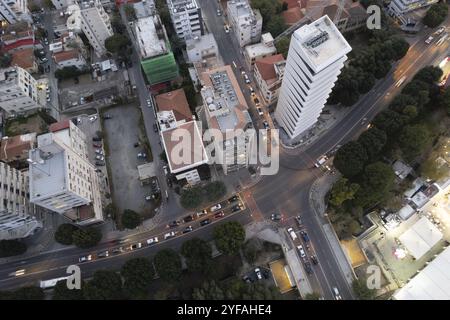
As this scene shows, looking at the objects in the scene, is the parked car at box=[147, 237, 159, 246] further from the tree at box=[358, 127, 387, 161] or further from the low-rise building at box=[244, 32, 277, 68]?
the low-rise building at box=[244, 32, 277, 68]

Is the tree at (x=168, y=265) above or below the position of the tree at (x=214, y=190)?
below

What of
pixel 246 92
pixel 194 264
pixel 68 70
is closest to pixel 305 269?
pixel 194 264

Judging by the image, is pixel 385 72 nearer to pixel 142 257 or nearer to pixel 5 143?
pixel 142 257

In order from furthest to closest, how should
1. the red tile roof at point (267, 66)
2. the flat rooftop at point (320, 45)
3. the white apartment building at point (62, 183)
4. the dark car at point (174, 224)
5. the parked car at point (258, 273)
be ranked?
1. the red tile roof at point (267, 66)
2. the dark car at point (174, 224)
3. the parked car at point (258, 273)
4. the white apartment building at point (62, 183)
5. the flat rooftop at point (320, 45)

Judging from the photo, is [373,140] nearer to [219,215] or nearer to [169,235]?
[219,215]

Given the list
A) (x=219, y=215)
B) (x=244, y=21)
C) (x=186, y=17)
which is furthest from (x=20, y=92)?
(x=244, y=21)

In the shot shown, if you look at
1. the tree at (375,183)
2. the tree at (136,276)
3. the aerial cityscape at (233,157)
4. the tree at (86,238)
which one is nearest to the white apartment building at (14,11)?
the aerial cityscape at (233,157)

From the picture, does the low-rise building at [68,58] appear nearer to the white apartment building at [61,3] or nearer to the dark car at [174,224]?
the white apartment building at [61,3]

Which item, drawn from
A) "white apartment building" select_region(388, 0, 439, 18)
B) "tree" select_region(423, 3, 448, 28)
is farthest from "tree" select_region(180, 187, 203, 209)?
"tree" select_region(423, 3, 448, 28)

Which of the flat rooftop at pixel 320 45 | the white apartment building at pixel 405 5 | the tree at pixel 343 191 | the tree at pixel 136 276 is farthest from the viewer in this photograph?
the white apartment building at pixel 405 5
